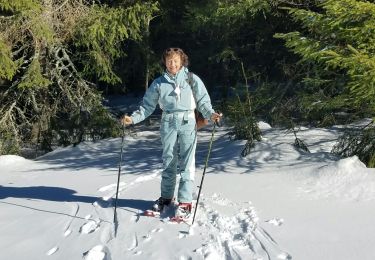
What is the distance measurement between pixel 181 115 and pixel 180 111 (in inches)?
1.7

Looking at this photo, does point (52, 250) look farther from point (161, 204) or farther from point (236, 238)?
point (236, 238)

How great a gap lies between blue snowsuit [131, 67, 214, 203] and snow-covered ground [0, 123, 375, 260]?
0.52 m

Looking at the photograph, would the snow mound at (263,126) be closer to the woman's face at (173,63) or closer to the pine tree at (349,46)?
the pine tree at (349,46)

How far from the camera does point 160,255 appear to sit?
437 cm

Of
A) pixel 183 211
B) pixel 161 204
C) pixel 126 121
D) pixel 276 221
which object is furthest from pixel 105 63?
pixel 276 221

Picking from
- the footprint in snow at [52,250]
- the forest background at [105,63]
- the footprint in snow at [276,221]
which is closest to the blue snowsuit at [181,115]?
the footprint in snow at [276,221]

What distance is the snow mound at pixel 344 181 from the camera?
18.2 ft

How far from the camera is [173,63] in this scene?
5.21 meters

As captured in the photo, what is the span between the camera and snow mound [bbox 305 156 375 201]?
18.2 ft

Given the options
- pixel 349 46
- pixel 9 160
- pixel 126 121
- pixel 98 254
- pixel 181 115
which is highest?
pixel 349 46

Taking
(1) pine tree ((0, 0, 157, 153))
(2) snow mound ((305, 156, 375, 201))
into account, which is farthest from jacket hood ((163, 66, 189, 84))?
(1) pine tree ((0, 0, 157, 153))

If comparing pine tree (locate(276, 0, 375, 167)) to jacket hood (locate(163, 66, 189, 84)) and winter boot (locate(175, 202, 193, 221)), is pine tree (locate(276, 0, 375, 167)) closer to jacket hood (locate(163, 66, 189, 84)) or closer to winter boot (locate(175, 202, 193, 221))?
jacket hood (locate(163, 66, 189, 84))

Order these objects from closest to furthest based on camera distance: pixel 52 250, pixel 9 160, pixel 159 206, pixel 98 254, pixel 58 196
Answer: pixel 98 254, pixel 52 250, pixel 159 206, pixel 58 196, pixel 9 160

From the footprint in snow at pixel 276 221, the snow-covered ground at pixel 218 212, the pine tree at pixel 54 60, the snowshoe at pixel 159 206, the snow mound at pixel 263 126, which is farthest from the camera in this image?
the pine tree at pixel 54 60
